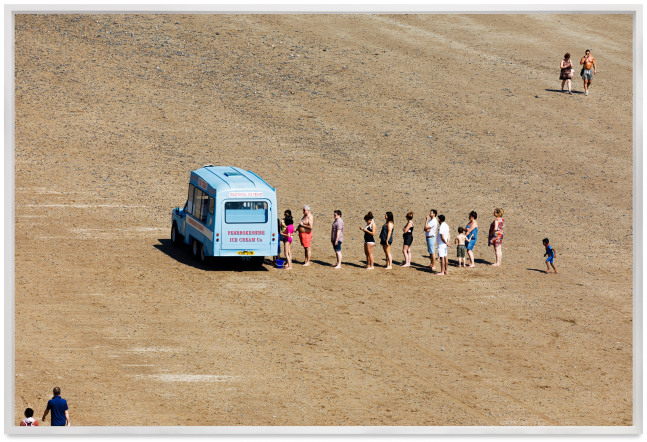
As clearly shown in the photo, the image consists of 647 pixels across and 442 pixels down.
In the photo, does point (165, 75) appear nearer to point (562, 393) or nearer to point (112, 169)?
point (112, 169)

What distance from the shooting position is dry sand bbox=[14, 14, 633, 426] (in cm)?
1806

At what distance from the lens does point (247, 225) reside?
23.8 metres

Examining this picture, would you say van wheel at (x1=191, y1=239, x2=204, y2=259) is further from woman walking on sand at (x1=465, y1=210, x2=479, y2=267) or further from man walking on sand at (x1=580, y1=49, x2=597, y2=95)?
man walking on sand at (x1=580, y1=49, x2=597, y2=95)

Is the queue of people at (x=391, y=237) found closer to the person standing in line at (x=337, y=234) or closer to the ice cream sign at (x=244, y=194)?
the person standing in line at (x=337, y=234)

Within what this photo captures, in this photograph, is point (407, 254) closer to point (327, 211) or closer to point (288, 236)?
point (288, 236)

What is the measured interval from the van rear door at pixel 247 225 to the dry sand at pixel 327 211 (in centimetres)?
91

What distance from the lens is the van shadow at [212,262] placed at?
2450cm

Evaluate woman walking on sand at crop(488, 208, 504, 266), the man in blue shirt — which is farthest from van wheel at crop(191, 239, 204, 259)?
the man in blue shirt

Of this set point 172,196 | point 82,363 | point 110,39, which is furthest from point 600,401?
point 110,39

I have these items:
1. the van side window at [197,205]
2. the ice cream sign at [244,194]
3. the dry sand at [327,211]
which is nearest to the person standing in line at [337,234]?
the dry sand at [327,211]

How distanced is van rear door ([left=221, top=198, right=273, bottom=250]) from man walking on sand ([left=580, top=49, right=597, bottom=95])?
21.7 metres

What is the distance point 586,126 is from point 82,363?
85.1ft

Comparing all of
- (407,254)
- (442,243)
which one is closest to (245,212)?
(407,254)

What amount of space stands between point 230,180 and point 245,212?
1052 mm
